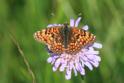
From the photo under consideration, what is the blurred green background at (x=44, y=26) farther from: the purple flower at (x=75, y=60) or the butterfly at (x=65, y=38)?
the butterfly at (x=65, y=38)

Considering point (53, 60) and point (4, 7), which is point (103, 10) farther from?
point (53, 60)

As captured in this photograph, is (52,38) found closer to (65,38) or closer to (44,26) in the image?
(65,38)

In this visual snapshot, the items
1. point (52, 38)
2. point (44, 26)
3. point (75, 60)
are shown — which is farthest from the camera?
point (44, 26)

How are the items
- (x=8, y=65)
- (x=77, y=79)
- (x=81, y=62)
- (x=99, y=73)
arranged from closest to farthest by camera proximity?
(x=81, y=62)
(x=77, y=79)
(x=99, y=73)
(x=8, y=65)

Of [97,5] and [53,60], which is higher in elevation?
[97,5]

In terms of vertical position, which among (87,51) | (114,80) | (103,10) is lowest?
(114,80)

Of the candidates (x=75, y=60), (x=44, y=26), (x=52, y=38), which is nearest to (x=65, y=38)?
(x=52, y=38)

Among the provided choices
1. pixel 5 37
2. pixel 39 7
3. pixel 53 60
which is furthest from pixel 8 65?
pixel 53 60
